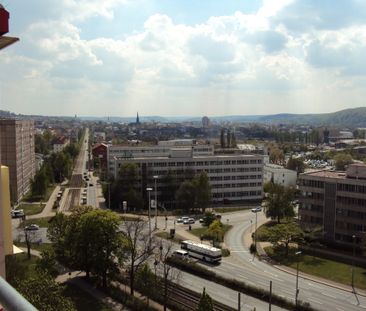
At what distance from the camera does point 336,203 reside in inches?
1491

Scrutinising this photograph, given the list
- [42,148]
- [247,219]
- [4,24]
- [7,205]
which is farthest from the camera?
[42,148]

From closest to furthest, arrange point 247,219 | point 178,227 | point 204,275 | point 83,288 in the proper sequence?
point 83,288, point 204,275, point 178,227, point 247,219

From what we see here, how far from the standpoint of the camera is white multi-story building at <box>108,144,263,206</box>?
187 ft

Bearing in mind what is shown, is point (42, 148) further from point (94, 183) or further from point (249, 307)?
point (249, 307)

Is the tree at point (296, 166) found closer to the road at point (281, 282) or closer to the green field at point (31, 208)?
the road at point (281, 282)

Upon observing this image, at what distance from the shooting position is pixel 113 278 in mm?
27609

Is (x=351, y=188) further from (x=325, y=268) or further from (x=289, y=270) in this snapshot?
(x=289, y=270)

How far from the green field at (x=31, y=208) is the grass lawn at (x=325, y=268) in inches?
1107

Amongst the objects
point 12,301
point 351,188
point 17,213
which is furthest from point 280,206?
point 12,301

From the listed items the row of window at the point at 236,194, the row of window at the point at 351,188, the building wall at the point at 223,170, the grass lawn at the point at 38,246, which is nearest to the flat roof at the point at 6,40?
the grass lawn at the point at 38,246

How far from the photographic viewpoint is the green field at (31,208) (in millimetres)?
50000

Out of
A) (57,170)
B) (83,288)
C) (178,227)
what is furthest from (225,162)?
(83,288)

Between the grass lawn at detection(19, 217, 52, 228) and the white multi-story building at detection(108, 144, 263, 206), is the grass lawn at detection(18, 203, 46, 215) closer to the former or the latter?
the grass lawn at detection(19, 217, 52, 228)

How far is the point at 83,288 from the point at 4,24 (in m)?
26.5
